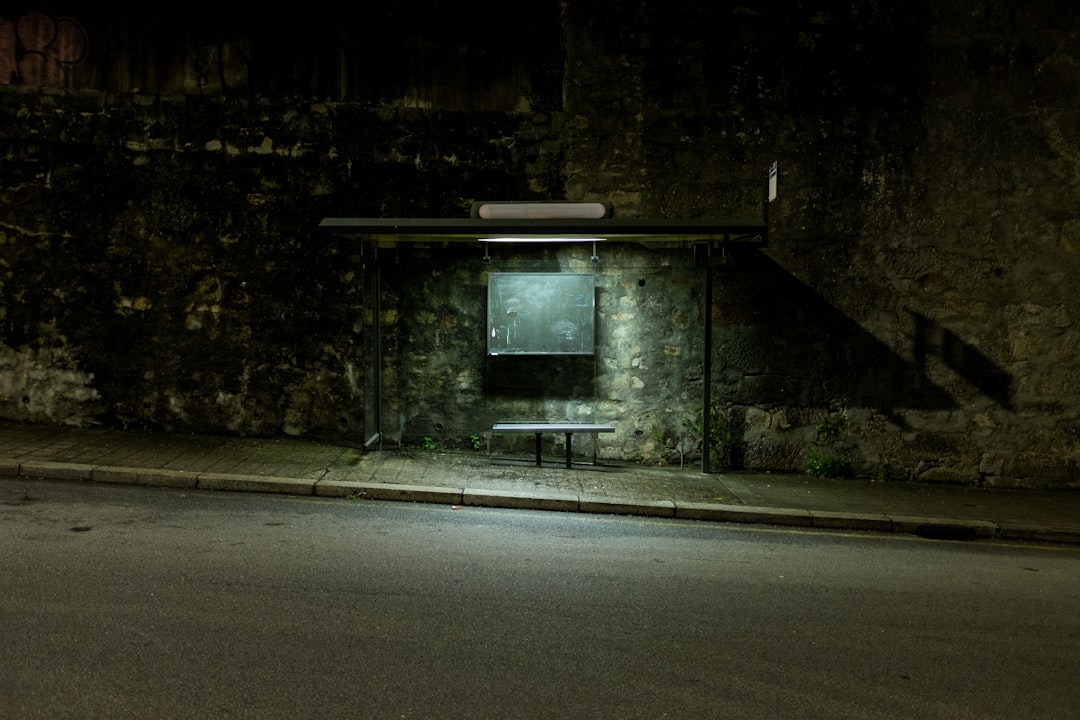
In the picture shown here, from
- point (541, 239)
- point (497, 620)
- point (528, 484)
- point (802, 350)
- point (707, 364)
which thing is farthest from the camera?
point (802, 350)

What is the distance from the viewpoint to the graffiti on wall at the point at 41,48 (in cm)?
913

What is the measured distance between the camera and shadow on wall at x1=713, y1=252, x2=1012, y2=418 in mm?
9188

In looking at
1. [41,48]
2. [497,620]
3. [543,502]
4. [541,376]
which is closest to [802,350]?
[541,376]

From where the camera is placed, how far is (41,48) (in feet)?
30.0

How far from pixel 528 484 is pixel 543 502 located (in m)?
0.56

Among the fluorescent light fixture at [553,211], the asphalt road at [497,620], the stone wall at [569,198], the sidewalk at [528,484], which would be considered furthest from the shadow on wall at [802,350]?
the asphalt road at [497,620]

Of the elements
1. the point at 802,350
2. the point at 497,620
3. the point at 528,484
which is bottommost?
the point at 497,620

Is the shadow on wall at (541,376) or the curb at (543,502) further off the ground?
the shadow on wall at (541,376)

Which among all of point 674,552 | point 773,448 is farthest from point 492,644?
point 773,448

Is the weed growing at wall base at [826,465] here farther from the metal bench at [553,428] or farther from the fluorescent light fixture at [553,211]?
the fluorescent light fixture at [553,211]

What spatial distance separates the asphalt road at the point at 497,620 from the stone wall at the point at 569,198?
2796 mm

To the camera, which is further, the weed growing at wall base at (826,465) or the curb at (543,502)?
the weed growing at wall base at (826,465)

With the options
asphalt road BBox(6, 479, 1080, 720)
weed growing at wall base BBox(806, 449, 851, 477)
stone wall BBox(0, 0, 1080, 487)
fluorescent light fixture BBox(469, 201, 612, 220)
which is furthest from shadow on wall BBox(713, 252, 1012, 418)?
asphalt road BBox(6, 479, 1080, 720)

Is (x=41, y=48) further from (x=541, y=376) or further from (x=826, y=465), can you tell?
(x=826, y=465)
